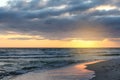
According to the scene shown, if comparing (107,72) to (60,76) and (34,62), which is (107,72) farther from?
(34,62)

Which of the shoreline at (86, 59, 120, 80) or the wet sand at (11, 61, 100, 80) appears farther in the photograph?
the wet sand at (11, 61, 100, 80)

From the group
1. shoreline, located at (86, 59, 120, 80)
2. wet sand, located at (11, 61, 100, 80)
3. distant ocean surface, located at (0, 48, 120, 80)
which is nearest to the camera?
shoreline, located at (86, 59, 120, 80)

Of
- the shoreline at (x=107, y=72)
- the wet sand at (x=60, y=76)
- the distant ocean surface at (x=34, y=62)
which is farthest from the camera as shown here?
the distant ocean surface at (x=34, y=62)

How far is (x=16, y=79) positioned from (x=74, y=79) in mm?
5827

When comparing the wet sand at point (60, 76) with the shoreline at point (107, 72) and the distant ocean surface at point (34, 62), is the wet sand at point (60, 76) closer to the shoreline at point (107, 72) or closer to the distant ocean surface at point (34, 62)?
the shoreline at point (107, 72)

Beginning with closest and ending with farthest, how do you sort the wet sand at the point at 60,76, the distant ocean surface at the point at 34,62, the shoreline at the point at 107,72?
the shoreline at the point at 107,72, the wet sand at the point at 60,76, the distant ocean surface at the point at 34,62

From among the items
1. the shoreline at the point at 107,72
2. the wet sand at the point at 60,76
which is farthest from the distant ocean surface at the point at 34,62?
the shoreline at the point at 107,72

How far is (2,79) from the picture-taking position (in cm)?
3020

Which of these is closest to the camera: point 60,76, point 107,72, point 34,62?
point 60,76

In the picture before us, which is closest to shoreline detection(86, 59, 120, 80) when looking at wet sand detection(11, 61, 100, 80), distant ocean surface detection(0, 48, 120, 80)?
wet sand detection(11, 61, 100, 80)

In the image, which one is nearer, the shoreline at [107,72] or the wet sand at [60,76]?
the shoreline at [107,72]

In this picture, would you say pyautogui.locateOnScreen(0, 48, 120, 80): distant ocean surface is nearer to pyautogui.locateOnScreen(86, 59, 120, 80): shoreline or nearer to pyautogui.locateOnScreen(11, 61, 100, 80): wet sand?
pyautogui.locateOnScreen(11, 61, 100, 80): wet sand

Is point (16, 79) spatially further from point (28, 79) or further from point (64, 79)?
point (64, 79)

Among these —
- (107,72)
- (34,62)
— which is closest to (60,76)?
(107,72)
